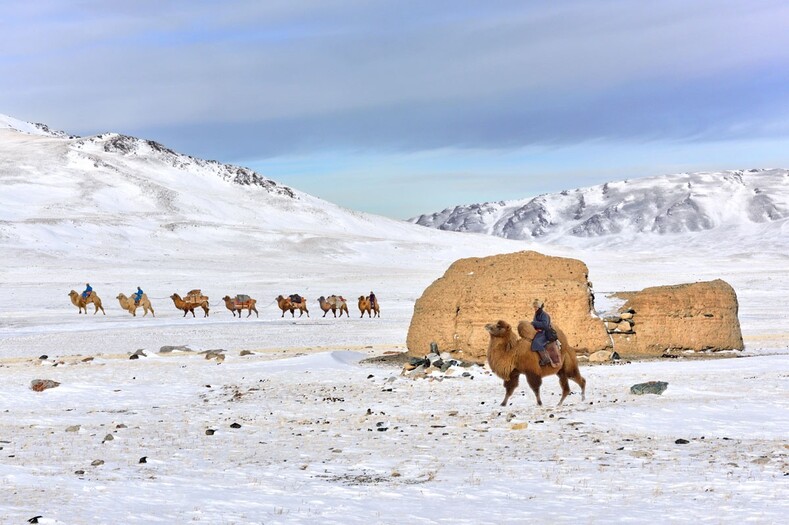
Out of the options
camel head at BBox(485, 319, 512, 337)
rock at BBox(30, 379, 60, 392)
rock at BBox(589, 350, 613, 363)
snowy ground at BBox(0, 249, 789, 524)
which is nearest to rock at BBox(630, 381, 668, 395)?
snowy ground at BBox(0, 249, 789, 524)

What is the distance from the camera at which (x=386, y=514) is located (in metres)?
7.39

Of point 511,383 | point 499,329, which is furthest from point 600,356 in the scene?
point 499,329

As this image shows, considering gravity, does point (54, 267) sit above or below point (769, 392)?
above

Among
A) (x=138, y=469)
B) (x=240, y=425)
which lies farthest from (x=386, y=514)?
(x=240, y=425)

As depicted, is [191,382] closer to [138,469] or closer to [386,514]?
[138,469]

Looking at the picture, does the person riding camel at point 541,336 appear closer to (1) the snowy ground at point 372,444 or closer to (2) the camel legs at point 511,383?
(2) the camel legs at point 511,383

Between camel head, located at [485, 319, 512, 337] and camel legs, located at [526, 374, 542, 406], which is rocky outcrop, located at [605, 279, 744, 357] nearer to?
camel legs, located at [526, 374, 542, 406]

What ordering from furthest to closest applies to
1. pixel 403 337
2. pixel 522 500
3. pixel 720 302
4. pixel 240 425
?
pixel 403 337 < pixel 720 302 < pixel 240 425 < pixel 522 500

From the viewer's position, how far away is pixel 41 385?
1731 cm

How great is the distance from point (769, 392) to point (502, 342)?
489cm

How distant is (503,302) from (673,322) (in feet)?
15.2

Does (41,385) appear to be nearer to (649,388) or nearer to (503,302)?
(503,302)

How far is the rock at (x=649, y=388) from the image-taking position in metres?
15.5

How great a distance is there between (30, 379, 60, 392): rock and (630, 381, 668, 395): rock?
10812 mm
